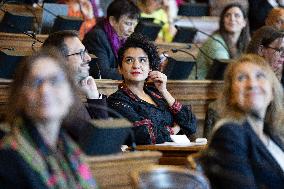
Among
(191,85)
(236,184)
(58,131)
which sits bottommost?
(191,85)

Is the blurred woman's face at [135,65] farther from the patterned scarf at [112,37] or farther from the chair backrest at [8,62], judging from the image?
the patterned scarf at [112,37]

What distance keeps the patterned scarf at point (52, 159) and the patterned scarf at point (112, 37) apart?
280 centimetres

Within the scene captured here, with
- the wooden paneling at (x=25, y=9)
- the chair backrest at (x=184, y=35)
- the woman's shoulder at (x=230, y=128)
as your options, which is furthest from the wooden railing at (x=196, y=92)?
the woman's shoulder at (x=230, y=128)

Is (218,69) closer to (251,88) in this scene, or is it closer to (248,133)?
(251,88)

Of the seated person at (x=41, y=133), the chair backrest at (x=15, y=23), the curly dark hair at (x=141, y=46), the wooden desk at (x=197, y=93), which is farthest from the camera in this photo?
the chair backrest at (x=15, y=23)

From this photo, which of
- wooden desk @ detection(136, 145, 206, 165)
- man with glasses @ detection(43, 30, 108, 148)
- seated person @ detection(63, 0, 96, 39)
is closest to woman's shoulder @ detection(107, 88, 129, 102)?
man with glasses @ detection(43, 30, 108, 148)

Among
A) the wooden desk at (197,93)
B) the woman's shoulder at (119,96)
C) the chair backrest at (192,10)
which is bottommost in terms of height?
the wooden desk at (197,93)

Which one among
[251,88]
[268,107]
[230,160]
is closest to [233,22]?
[268,107]

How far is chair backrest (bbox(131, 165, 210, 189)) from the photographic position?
7.97 ft

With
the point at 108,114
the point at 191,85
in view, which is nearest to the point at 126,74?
the point at 108,114

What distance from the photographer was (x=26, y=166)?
2252mm

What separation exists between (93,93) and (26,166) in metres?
1.63

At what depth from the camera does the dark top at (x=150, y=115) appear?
3969 millimetres

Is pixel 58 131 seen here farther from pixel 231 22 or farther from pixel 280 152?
pixel 231 22
